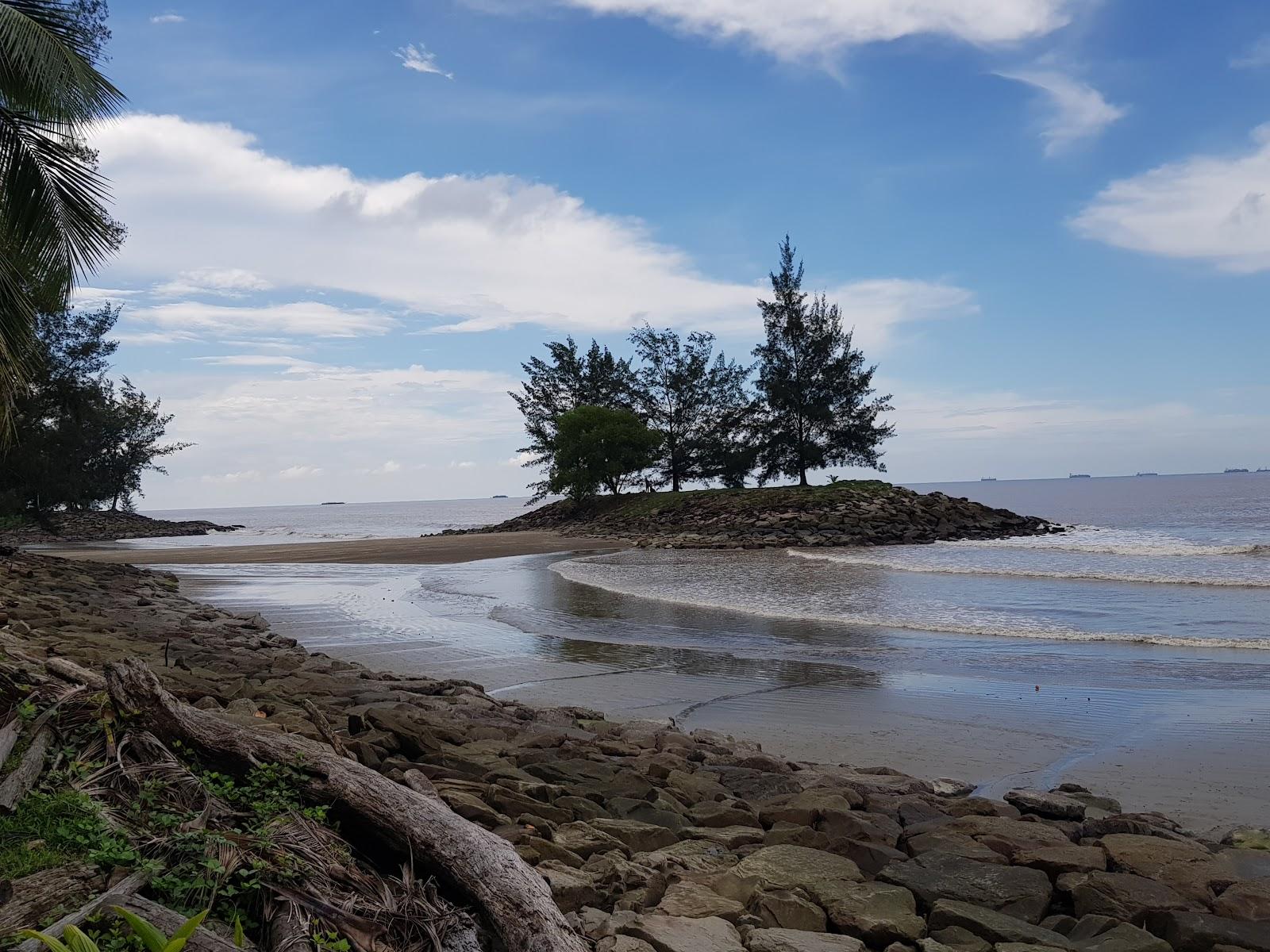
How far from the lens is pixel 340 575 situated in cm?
2766

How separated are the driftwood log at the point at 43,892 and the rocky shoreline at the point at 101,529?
54.4 m

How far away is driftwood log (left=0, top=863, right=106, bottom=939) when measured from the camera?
2984 mm

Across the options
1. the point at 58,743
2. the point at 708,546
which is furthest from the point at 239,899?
the point at 708,546

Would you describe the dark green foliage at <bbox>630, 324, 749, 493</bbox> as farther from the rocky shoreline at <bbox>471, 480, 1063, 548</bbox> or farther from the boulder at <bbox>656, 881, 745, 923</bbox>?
the boulder at <bbox>656, 881, 745, 923</bbox>

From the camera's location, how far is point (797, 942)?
3.88 metres

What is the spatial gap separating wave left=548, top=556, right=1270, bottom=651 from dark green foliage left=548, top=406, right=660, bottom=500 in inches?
1345

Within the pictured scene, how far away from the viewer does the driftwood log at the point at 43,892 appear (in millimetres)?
2984

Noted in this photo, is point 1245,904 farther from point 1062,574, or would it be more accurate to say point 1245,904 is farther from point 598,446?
point 598,446

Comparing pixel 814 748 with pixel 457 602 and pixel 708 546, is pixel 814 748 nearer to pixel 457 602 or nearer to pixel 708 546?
pixel 457 602

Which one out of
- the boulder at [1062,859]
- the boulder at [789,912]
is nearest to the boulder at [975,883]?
the boulder at [1062,859]

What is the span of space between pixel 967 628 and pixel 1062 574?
9.54 meters

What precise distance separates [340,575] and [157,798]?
24.7 metres

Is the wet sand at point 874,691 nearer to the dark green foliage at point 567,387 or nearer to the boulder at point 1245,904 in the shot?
the boulder at point 1245,904

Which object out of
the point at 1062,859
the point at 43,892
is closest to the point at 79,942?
the point at 43,892
